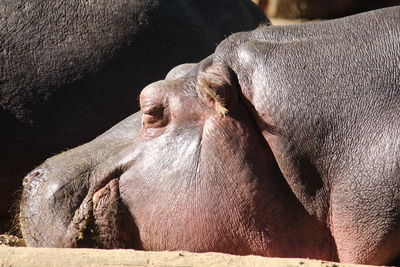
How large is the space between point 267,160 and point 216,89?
0.32 metres

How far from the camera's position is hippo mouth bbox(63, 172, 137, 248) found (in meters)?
3.09

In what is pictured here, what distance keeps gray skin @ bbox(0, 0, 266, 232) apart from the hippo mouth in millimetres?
1180

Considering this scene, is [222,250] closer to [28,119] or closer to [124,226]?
[124,226]

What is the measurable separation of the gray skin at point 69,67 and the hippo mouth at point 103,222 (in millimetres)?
1180

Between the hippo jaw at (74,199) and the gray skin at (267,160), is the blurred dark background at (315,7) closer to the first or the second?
the gray skin at (267,160)

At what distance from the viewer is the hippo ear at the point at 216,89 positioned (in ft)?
9.60

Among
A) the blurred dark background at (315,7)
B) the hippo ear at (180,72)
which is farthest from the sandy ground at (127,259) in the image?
the blurred dark background at (315,7)

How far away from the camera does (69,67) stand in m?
4.30

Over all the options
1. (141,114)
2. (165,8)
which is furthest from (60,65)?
(141,114)

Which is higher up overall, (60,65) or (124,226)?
(60,65)

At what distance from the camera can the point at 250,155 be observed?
2.92 m

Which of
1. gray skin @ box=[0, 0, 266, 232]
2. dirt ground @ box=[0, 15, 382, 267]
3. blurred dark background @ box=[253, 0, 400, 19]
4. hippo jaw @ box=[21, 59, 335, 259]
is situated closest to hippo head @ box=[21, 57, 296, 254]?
hippo jaw @ box=[21, 59, 335, 259]

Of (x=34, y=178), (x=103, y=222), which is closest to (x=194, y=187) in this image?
(x=103, y=222)

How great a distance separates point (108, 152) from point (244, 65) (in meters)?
0.67
